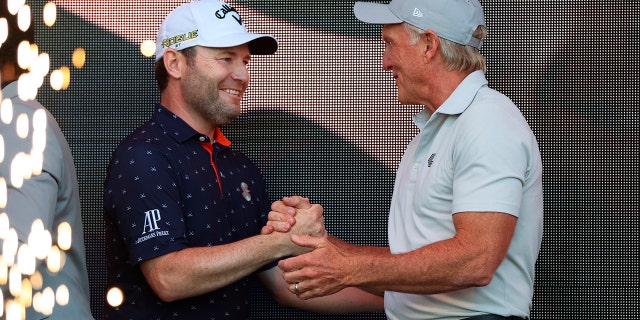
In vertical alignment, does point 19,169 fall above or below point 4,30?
below

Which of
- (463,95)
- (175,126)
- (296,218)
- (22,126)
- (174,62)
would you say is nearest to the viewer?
(22,126)

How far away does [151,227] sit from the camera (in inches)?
97.2

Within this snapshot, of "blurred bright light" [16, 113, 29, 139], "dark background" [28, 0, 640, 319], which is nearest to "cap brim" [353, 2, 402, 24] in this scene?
"dark background" [28, 0, 640, 319]

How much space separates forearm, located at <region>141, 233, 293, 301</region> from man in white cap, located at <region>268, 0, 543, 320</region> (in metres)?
0.13

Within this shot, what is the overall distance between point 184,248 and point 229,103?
54cm

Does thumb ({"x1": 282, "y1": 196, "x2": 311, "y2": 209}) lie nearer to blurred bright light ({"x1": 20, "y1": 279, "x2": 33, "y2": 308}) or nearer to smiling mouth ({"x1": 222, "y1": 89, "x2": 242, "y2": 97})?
smiling mouth ({"x1": 222, "y1": 89, "x2": 242, "y2": 97})

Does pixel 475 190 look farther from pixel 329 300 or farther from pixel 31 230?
pixel 31 230

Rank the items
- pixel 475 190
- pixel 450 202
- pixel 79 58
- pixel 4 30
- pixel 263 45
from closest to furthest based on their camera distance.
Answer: pixel 4 30
pixel 475 190
pixel 450 202
pixel 263 45
pixel 79 58

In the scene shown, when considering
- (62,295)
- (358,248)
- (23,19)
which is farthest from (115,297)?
(23,19)

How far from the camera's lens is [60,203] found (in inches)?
90.7

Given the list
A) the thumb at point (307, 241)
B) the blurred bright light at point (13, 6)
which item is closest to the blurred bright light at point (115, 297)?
the thumb at point (307, 241)

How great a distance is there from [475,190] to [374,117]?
963mm

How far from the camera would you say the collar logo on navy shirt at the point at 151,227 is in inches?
96.9

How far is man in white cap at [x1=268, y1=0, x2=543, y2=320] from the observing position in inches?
87.2
